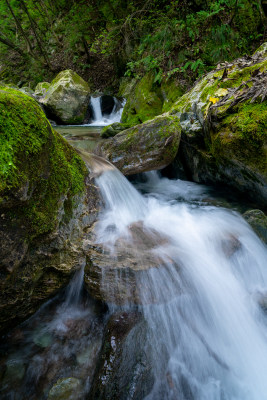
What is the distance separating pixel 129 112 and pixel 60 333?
832 centimetres

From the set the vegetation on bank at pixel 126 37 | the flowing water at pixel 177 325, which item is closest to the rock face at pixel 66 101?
the vegetation on bank at pixel 126 37

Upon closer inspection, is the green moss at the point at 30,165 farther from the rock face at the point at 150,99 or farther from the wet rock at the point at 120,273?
the rock face at the point at 150,99

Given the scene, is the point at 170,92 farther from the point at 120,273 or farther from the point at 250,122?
the point at 120,273

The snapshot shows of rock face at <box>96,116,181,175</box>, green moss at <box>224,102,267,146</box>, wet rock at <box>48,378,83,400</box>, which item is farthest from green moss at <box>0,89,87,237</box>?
green moss at <box>224,102,267,146</box>

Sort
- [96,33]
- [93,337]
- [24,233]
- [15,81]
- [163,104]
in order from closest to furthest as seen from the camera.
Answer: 1. [24,233]
2. [93,337]
3. [163,104]
4. [96,33]
5. [15,81]

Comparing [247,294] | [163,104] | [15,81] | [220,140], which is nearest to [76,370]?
[247,294]

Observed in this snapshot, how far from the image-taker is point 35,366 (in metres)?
2.20

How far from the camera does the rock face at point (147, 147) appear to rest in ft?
15.7

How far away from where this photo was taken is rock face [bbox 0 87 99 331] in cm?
196

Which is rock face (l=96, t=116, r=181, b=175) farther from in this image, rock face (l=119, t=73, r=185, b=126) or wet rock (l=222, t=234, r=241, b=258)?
rock face (l=119, t=73, r=185, b=126)

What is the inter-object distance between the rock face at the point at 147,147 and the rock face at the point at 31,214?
81.7 inches

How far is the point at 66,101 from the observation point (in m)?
11.4

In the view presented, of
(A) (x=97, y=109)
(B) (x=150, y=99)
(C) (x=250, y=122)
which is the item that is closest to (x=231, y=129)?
(C) (x=250, y=122)

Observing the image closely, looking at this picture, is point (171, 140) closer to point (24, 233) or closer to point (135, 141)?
point (135, 141)
